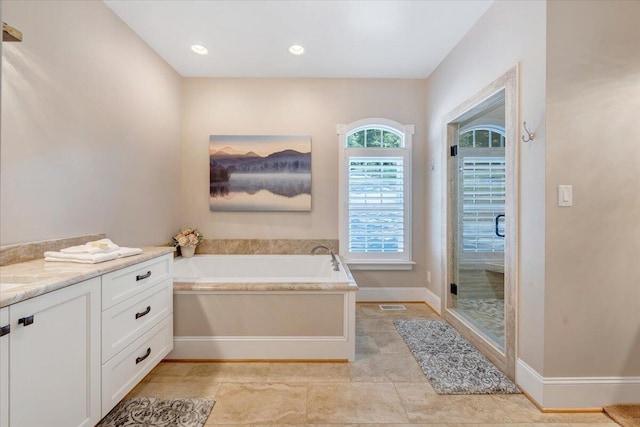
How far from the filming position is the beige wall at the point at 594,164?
72.5 inches

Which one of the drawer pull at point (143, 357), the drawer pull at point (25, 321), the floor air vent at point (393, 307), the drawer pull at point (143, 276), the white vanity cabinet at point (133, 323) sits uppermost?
the drawer pull at point (143, 276)

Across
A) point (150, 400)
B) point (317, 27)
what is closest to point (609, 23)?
point (317, 27)

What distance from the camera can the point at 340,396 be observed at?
6.59 feet

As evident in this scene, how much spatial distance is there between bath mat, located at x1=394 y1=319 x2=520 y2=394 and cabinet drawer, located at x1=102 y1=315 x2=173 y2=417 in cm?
186

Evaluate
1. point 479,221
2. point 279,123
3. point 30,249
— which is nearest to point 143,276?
point 30,249

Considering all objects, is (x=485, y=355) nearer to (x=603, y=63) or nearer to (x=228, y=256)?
(x=603, y=63)

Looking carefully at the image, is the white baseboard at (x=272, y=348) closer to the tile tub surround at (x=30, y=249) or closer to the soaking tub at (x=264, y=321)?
the soaking tub at (x=264, y=321)

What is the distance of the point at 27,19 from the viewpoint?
1794 mm

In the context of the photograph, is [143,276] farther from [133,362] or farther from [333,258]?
[333,258]

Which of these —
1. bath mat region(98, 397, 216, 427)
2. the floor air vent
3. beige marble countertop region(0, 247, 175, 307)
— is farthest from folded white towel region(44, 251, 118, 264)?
the floor air vent

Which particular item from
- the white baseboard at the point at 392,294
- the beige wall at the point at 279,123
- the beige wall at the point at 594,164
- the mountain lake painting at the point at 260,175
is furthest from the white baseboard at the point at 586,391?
the mountain lake painting at the point at 260,175

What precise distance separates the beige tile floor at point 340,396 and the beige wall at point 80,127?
125 centimetres

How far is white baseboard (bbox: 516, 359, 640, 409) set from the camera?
1.87m

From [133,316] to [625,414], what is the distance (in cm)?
287
